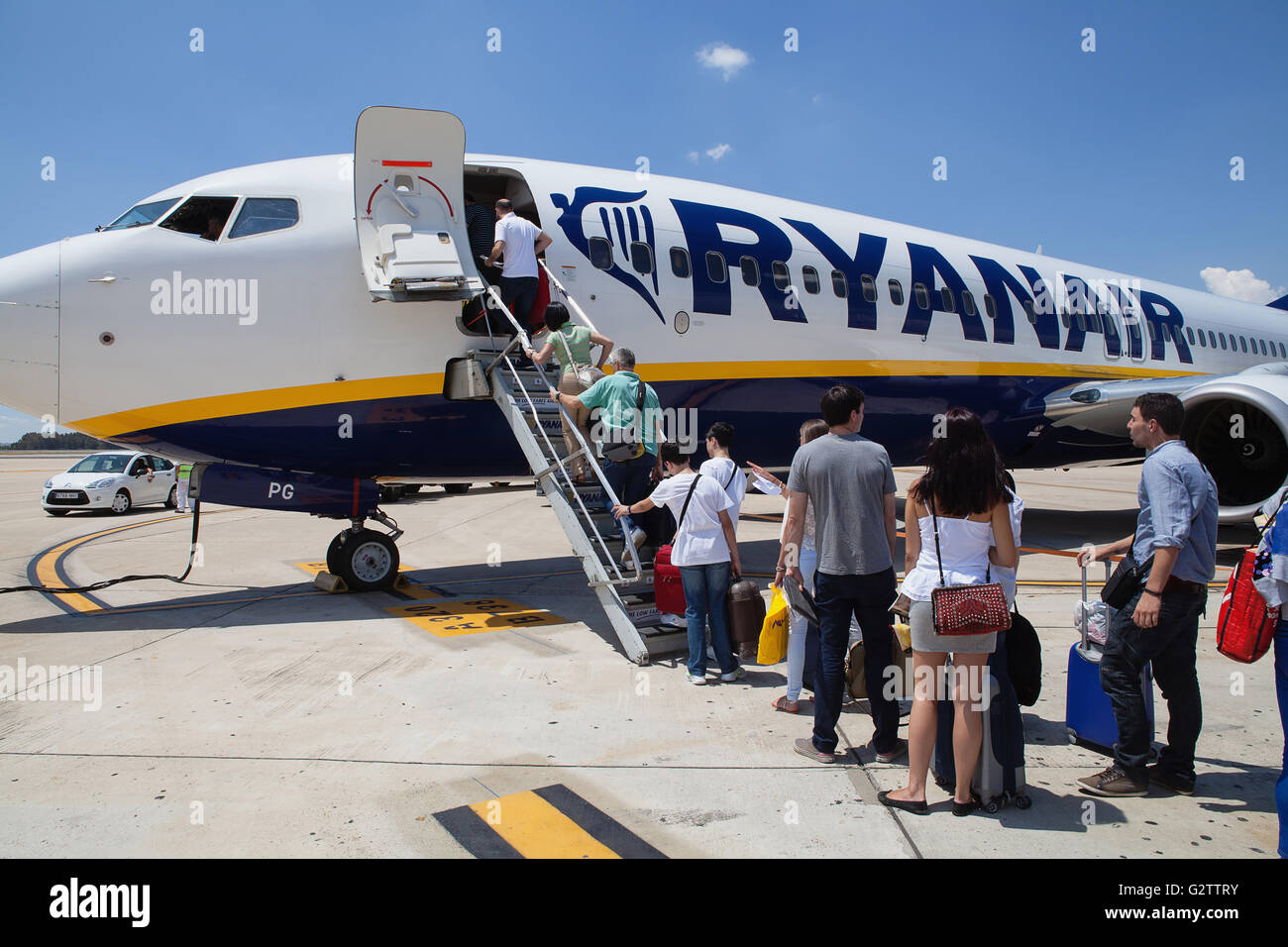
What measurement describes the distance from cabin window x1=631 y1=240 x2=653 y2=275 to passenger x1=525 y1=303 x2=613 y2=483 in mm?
1443

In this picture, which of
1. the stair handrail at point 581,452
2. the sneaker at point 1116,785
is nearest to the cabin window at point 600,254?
the stair handrail at point 581,452

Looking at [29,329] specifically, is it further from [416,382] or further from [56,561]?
[56,561]

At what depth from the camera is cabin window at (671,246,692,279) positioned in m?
9.06

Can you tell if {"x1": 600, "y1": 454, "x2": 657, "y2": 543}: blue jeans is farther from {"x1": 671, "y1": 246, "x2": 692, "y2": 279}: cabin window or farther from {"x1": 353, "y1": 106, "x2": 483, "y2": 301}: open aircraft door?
{"x1": 671, "y1": 246, "x2": 692, "y2": 279}: cabin window

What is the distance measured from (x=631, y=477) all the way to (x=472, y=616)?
2.16 m

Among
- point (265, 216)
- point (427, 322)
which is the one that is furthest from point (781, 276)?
point (265, 216)

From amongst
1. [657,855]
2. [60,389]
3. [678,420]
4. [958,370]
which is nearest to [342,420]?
[60,389]

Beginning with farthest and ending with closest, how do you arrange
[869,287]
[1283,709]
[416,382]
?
[869,287] < [416,382] < [1283,709]

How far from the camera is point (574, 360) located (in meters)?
7.47

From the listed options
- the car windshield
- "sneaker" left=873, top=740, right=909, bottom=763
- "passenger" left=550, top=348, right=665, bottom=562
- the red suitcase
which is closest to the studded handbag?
"sneaker" left=873, top=740, right=909, bottom=763

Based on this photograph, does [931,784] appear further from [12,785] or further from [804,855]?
[12,785]

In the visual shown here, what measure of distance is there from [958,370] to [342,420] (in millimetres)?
8325

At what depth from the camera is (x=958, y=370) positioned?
38.2ft

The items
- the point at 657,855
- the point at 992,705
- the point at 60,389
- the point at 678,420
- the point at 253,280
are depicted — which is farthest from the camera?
the point at 678,420
